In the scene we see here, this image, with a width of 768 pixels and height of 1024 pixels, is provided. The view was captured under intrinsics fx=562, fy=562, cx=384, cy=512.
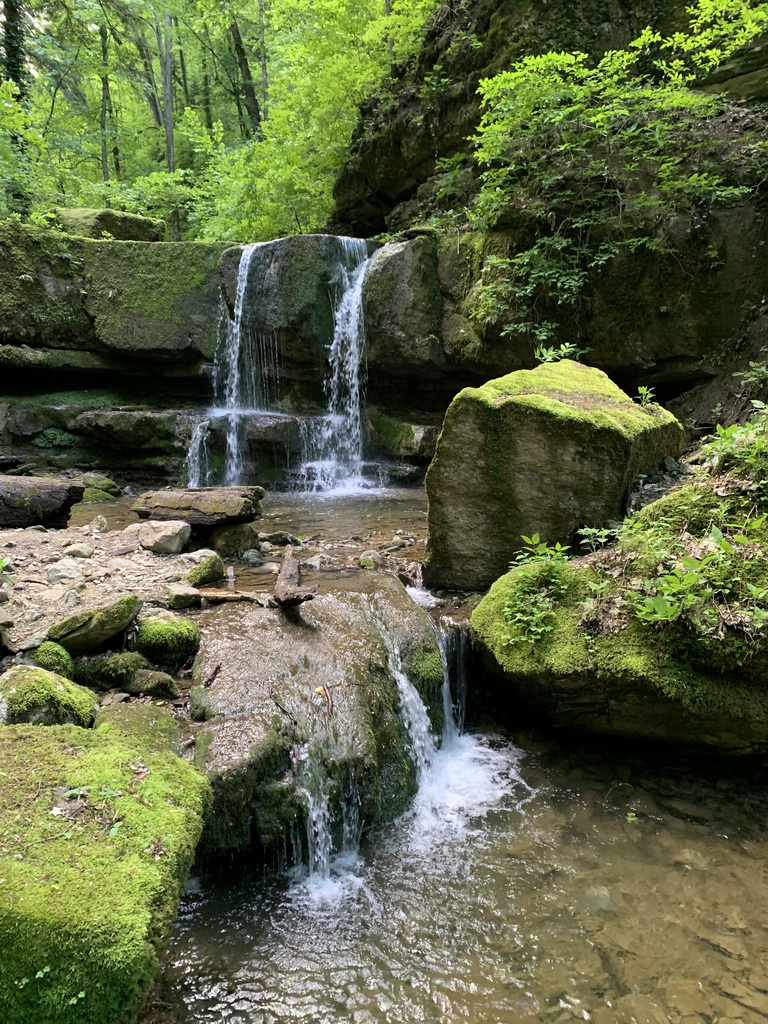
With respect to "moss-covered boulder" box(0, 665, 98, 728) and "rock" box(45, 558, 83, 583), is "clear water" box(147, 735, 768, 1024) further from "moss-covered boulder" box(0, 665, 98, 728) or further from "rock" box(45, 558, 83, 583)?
"rock" box(45, 558, 83, 583)

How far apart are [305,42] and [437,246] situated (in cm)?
768

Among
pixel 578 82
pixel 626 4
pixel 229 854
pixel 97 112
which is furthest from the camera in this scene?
pixel 97 112

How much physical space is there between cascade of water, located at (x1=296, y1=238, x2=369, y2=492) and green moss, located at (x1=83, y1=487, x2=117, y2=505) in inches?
126

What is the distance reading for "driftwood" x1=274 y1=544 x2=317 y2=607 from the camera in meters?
4.11

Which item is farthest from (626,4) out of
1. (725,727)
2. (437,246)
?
(725,727)

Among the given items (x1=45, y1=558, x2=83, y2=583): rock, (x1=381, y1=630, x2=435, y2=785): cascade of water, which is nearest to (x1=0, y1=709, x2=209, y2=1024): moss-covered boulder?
(x1=381, y1=630, x2=435, y2=785): cascade of water

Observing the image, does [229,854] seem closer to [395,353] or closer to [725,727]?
[725,727]

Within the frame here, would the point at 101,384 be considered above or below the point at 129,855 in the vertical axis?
above

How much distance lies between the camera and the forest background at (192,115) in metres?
12.0

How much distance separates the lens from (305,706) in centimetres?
338

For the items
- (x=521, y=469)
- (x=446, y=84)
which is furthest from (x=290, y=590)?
(x=446, y=84)

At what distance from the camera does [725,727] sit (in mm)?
3357

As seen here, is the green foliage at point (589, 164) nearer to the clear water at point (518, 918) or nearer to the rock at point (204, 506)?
the rock at point (204, 506)

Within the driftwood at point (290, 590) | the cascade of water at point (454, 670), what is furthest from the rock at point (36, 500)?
the cascade of water at point (454, 670)
